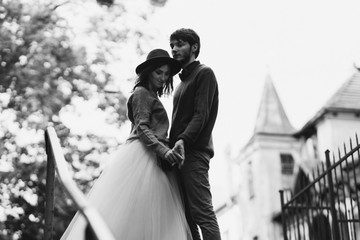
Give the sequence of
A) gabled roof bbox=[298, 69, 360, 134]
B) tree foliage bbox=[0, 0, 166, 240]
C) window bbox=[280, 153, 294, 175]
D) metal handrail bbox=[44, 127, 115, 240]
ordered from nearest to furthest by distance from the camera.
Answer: metal handrail bbox=[44, 127, 115, 240]
tree foliage bbox=[0, 0, 166, 240]
gabled roof bbox=[298, 69, 360, 134]
window bbox=[280, 153, 294, 175]

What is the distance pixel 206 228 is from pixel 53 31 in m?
7.89

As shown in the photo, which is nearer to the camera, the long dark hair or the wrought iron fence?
A: the long dark hair

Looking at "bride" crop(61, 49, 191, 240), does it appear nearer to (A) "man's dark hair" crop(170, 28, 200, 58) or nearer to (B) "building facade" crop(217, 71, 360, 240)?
(A) "man's dark hair" crop(170, 28, 200, 58)

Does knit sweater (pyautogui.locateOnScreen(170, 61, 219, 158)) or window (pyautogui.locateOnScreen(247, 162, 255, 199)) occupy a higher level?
knit sweater (pyautogui.locateOnScreen(170, 61, 219, 158))

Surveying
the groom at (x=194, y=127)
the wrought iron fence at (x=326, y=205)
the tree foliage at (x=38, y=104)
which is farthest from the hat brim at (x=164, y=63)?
the tree foliage at (x=38, y=104)

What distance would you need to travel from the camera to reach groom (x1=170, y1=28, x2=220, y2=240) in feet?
14.8

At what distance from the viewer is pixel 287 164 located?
39688mm

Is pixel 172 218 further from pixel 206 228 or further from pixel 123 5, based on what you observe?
pixel 123 5

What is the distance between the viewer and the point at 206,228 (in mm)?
4434

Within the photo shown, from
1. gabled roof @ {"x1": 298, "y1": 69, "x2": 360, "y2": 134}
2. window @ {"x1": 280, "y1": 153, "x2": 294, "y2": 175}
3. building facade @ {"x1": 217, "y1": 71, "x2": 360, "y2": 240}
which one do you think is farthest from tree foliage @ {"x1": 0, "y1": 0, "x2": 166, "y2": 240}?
window @ {"x1": 280, "y1": 153, "x2": 294, "y2": 175}

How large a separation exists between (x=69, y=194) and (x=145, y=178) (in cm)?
135

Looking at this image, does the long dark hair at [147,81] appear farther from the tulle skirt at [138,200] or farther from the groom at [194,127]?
the tulle skirt at [138,200]

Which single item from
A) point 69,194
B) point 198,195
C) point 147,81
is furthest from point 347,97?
point 69,194

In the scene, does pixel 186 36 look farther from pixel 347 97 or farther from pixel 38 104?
pixel 347 97
